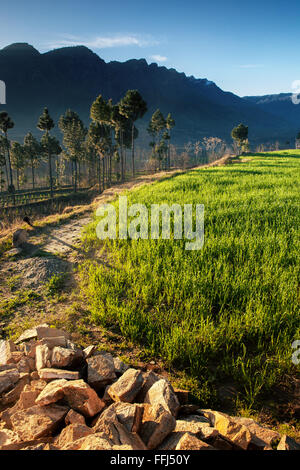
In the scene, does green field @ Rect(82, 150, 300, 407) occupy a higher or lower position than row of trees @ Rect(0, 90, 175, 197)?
lower

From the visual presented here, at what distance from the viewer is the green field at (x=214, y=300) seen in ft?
10.3

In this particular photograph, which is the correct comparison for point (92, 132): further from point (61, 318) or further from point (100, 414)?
point (100, 414)

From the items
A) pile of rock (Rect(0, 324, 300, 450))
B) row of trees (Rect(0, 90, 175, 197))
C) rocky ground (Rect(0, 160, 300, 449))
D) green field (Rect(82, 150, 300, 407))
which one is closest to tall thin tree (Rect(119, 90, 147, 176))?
row of trees (Rect(0, 90, 175, 197))

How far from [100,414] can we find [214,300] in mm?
2508

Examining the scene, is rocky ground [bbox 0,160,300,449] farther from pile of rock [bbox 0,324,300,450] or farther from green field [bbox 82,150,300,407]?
green field [bbox 82,150,300,407]

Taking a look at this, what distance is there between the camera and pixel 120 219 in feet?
29.6

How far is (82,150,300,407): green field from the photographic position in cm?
314

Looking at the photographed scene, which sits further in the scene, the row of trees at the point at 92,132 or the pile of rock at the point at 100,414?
the row of trees at the point at 92,132

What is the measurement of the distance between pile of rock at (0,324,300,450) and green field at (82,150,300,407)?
2.09 ft

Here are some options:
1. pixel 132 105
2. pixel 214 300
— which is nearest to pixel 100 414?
pixel 214 300

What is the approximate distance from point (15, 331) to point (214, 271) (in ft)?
12.3

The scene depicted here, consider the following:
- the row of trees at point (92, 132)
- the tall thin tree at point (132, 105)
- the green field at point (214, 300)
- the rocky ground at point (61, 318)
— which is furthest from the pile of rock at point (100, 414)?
the tall thin tree at point (132, 105)

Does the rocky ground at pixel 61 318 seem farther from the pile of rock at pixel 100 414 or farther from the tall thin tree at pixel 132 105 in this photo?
the tall thin tree at pixel 132 105

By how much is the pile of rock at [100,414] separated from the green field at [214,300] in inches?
25.1
